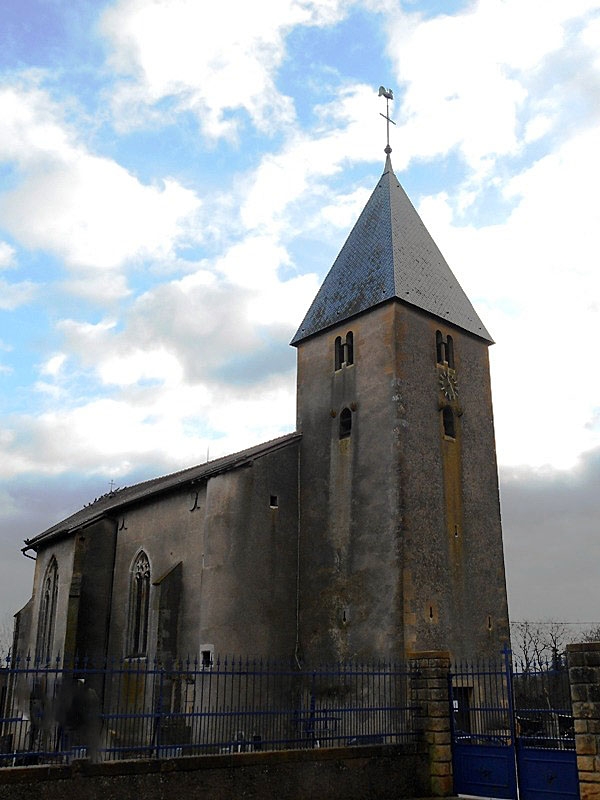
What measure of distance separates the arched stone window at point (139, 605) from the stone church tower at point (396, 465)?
21.0 ft

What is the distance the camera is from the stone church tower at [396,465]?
23.0 meters

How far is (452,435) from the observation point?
26328 millimetres

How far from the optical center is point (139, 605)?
28.5 meters

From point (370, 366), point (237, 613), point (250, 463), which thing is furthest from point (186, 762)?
point (370, 366)

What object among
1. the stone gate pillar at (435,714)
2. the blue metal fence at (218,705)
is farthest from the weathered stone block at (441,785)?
the blue metal fence at (218,705)

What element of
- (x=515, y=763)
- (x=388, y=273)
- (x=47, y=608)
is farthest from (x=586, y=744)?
(x=47, y=608)

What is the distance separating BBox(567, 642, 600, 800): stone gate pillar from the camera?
13164 mm

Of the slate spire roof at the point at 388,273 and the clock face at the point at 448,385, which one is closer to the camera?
the clock face at the point at 448,385

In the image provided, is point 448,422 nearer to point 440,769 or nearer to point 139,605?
point 440,769

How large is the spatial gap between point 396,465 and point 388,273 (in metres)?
7.25

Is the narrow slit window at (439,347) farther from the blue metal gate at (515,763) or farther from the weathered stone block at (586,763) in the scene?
the weathered stone block at (586,763)

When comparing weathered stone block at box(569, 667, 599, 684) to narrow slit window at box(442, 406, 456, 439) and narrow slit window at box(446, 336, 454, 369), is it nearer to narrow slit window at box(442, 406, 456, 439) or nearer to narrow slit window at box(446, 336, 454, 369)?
narrow slit window at box(442, 406, 456, 439)

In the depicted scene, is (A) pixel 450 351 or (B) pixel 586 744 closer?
(B) pixel 586 744

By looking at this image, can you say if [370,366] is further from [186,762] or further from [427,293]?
[186,762]
